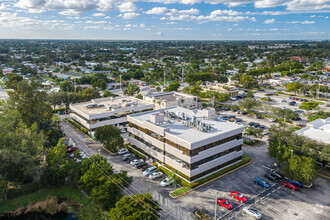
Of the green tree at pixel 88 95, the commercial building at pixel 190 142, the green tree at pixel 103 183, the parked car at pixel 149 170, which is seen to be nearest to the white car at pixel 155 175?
the parked car at pixel 149 170

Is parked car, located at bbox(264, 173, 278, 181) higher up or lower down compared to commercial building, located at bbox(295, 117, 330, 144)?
lower down

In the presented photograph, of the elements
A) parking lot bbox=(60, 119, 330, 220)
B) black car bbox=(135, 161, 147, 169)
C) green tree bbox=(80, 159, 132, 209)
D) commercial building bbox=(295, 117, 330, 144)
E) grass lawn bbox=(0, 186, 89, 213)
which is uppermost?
commercial building bbox=(295, 117, 330, 144)

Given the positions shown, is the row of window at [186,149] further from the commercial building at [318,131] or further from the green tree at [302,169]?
the commercial building at [318,131]

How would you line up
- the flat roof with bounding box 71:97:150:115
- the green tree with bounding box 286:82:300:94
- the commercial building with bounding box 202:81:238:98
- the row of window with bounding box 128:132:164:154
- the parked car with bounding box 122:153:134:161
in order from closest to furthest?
the row of window with bounding box 128:132:164:154 < the parked car with bounding box 122:153:134:161 < the flat roof with bounding box 71:97:150:115 < the commercial building with bounding box 202:81:238:98 < the green tree with bounding box 286:82:300:94

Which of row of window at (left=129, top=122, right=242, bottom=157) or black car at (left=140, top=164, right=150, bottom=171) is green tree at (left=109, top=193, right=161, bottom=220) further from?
black car at (left=140, top=164, right=150, bottom=171)

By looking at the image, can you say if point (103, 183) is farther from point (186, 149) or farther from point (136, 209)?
point (186, 149)

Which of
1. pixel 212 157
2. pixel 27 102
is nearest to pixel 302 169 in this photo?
pixel 212 157

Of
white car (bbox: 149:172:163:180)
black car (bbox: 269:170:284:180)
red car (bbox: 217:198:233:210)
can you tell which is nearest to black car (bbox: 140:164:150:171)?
white car (bbox: 149:172:163:180)

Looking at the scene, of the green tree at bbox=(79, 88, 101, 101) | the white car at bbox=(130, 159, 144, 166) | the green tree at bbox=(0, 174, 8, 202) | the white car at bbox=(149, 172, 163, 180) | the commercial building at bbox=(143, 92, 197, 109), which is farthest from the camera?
the green tree at bbox=(79, 88, 101, 101)
